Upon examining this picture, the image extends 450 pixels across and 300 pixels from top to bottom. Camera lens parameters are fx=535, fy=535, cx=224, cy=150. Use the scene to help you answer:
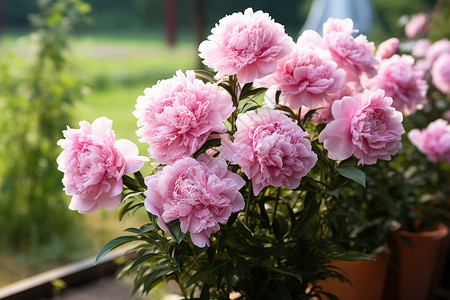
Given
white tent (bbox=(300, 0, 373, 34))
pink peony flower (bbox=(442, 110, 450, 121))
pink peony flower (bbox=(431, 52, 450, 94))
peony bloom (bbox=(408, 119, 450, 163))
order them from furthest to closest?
white tent (bbox=(300, 0, 373, 34))
pink peony flower (bbox=(442, 110, 450, 121))
pink peony flower (bbox=(431, 52, 450, 94))
peony bloom (bbox=(408, 119, 450, 163))

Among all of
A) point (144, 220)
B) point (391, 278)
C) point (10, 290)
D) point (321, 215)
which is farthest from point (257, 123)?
point (144, 220)

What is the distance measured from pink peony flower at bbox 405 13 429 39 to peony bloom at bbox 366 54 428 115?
1.70 metres

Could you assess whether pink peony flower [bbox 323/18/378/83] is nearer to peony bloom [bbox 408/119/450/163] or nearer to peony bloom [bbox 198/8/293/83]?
peony bloom [bbox 198/8/293/83]

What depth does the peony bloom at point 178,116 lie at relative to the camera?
0.87 metres

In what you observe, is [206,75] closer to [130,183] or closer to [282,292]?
[130,183]

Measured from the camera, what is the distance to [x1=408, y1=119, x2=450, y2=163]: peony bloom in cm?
163

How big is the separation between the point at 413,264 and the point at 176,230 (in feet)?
3.63

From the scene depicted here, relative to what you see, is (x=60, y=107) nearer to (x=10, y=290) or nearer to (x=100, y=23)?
(x=10, y=290)

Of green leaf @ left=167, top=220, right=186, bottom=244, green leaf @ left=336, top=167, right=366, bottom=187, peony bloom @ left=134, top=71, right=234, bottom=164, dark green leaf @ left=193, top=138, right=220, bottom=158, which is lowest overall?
green leaf @ left=167, top=220, right=186, bottom=244

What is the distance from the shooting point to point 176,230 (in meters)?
0.85

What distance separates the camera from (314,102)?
101cm

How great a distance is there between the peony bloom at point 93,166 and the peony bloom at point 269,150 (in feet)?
0.59

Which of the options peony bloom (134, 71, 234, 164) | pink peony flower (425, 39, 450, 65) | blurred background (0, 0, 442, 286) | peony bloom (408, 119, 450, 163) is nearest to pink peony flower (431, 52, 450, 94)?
pink peony flower (425, 39, 450, 65)

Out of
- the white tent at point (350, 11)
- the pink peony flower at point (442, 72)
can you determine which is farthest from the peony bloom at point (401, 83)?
the white tent at point (350, 11)
